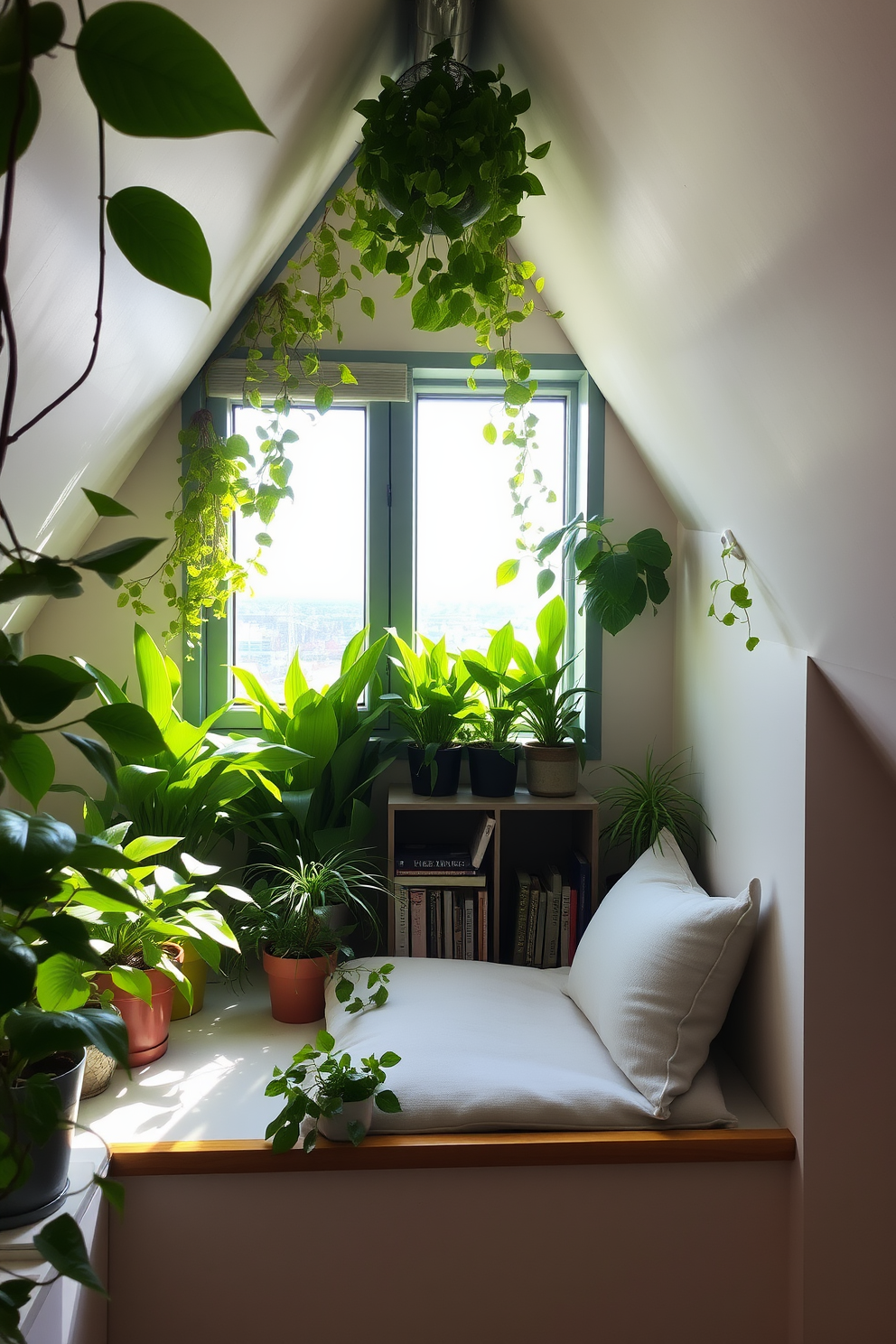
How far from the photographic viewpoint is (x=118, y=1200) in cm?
87

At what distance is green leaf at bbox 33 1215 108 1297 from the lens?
29.5 inches

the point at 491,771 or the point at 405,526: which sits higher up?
the point at 405,526

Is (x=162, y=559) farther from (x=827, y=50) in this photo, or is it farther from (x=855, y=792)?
(x=827, y=50)

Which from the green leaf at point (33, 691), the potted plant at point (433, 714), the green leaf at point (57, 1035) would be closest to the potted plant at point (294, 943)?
the potted plant at point (433, 714)

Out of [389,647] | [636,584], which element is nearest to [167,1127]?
[389,647]

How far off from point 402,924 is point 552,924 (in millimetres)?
418

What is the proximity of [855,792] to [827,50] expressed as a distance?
1.29 meters

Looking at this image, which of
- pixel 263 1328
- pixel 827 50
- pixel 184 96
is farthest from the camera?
pixel 263 1328

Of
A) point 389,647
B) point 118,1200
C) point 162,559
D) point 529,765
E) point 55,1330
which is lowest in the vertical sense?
point 55,1330

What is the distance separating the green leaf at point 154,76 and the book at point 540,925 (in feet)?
7.37

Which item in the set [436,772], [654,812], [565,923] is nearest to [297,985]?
[436,772]

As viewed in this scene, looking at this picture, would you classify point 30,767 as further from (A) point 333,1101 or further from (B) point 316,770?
(B) point 316,770

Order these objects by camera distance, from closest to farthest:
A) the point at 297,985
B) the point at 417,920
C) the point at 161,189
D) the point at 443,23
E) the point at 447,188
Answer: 1. the point at 161,189
2. the point at 447,188
3. the point at 443,23
4. the point at 297,985
5. the point at 417,920

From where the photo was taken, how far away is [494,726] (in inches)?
106
